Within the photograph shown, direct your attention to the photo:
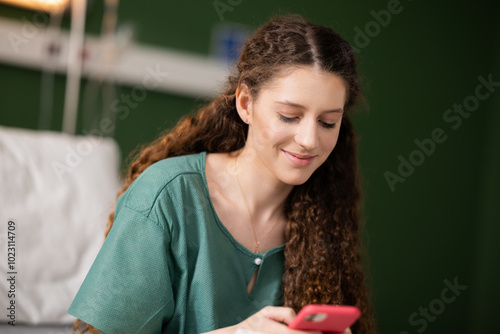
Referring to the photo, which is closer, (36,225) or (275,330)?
(275,330)

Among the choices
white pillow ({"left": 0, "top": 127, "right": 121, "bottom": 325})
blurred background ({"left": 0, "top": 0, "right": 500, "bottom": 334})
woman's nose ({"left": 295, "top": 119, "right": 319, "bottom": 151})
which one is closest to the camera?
woman's nose ({"left": 295, "top": 119, "right": 319, "bottom": 151})

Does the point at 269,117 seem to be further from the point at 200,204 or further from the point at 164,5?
the point at 164,5

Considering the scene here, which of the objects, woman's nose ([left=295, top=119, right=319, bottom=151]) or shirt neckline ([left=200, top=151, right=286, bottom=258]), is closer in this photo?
woman's nose ([left=295, top=119, right=319, bottom=151])

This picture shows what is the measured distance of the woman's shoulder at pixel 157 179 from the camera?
4.78ft

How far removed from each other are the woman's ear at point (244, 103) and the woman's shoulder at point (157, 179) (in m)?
0.17

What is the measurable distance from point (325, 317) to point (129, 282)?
1.58 ft

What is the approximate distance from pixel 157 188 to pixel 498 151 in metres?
2.67

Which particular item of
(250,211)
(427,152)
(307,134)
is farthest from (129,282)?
(427,152)

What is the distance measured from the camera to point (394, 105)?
3.58 metres

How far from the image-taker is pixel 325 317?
1.17 m

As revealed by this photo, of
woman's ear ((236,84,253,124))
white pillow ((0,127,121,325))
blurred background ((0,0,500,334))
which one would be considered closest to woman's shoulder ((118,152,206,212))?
woman's ear ((236,84,253,124))

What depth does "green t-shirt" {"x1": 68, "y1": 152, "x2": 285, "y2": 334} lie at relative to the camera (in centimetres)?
137

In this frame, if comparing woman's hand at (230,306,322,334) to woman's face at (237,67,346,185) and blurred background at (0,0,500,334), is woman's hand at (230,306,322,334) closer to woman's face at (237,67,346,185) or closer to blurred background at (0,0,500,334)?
woman's face at (237,67,346,185)

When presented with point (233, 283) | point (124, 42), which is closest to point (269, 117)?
point (233, 283)
